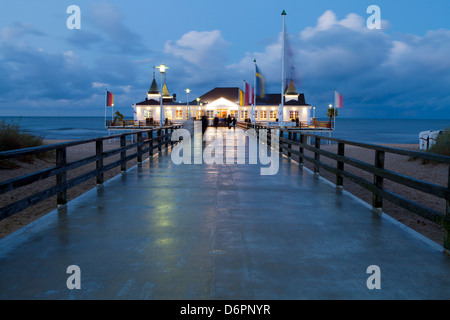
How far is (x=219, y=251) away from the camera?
4.70 metres

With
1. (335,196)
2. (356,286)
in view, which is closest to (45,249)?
(356,286)

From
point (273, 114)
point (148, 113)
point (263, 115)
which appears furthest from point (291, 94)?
point (148, 113)

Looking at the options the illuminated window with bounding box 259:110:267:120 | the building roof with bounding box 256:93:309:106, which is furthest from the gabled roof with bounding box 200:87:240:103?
the illuminated window with bounding box 259:110:267:120

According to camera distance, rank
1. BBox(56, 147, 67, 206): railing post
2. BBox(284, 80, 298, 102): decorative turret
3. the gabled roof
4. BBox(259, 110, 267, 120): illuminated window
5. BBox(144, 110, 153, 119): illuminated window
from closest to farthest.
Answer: BBox(56, 147, 67, 206): railing post, BBox(259, 110, 267, 120): illuminated window, BBox(144, 110, 153, 119): illuminated window, BBox(284, 80, 298, 102): decorative turret, the gabled roof

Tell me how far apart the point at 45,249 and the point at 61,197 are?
2.40 meters

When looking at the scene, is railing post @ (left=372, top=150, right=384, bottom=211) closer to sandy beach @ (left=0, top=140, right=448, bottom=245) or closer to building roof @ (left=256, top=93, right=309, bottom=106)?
sandy beach @ (left=0, top=140, right=448, bottom=245)

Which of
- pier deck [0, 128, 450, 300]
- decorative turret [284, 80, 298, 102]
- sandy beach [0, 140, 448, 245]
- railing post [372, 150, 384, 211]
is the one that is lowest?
sandy beach [0, 140, 448, 245]

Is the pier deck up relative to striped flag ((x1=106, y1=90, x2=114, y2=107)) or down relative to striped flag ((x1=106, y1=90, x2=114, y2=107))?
down

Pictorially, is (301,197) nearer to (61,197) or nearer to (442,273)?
(442,273)

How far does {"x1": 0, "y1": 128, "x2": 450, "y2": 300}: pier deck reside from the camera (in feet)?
12.1

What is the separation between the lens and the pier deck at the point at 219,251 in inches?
145

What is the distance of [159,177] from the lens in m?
10.6
